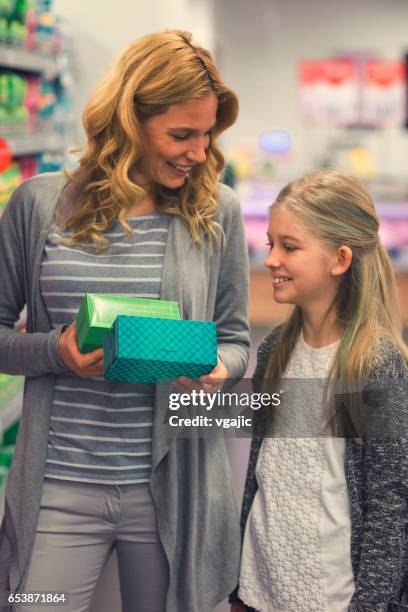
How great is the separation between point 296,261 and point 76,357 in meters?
0.45

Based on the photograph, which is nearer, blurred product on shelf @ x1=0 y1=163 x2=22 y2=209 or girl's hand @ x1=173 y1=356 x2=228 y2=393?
girl's hand @ x1=173 y1=356 x2=228 y2=393

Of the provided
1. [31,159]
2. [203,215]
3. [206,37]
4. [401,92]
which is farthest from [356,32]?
[203,215]

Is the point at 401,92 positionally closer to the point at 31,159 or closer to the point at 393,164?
the point at 393,164

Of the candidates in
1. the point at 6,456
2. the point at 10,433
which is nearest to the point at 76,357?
the point at 6,456

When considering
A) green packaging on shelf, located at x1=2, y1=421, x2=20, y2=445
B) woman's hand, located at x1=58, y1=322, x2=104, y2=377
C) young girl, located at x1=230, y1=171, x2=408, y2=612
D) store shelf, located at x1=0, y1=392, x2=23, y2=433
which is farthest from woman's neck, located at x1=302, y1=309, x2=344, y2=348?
green packaging on shelf, located at x1=2, y1=421, x2=20, y2=445

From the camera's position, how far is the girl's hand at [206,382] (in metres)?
1.65

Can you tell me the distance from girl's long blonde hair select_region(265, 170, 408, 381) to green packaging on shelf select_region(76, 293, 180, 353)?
1.07 ft

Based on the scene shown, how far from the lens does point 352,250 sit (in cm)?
179

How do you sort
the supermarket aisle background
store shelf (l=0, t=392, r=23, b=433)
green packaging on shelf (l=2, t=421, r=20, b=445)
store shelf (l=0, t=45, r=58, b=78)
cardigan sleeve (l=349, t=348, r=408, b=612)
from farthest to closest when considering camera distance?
green packaging on shelf (l=2, t=421, r=20, b=445)
store shelf (l=0, t=45, r=58, b=78)
store shelf (l=0, t=392, r=23, b=433)
the supermarket aisle background
cardigan sleeve (l=349, t=348, r=408, b=612)

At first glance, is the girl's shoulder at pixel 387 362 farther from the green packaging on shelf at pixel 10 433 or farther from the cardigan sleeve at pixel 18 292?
the green packaging on shelf at pixel 10 433

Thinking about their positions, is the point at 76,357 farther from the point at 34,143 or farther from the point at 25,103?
the point at 25,103

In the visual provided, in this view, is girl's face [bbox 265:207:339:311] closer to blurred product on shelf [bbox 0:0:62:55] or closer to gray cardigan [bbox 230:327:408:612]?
gray cardigan [bbox 230:327:408:612]

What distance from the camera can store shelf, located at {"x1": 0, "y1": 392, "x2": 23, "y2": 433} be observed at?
10.6 feet

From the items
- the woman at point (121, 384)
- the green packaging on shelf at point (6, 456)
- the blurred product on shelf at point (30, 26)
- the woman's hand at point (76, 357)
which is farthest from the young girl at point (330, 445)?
the blurred product on shelf at point (30, 26)
